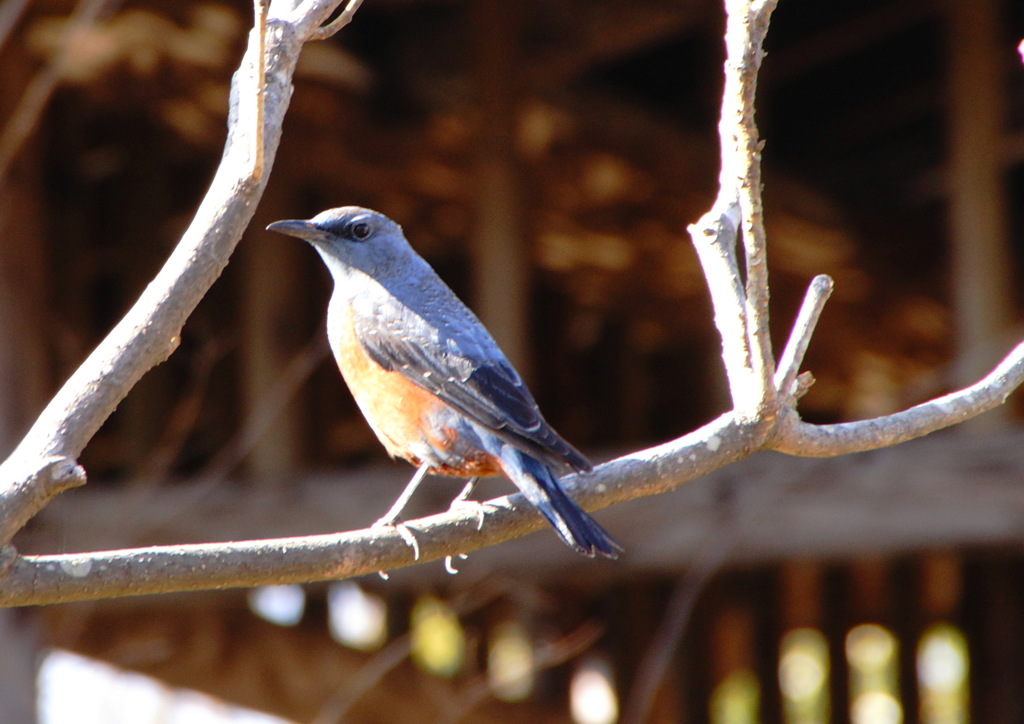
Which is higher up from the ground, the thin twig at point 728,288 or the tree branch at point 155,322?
the tree branch at point 155,322

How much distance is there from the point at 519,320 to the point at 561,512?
295cm

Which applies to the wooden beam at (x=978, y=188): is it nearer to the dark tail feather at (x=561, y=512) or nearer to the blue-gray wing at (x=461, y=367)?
the blue-gray wing at (x=461, y=367)

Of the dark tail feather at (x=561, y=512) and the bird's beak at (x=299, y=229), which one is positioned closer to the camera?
the dark tail feather at (x=561, y=512)

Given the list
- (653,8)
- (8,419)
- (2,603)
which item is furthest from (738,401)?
(653,8)

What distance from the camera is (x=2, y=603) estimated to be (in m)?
1.69

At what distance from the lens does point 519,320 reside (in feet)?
16.6

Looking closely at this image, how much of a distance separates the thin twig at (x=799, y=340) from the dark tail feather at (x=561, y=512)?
0.37m

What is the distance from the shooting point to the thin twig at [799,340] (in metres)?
2.10

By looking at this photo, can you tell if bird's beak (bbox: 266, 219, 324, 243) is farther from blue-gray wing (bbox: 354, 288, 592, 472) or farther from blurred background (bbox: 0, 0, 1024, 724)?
blurred background (bbox: 0, 0, 1024, 724)

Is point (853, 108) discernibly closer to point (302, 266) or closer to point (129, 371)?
point (302, 266)

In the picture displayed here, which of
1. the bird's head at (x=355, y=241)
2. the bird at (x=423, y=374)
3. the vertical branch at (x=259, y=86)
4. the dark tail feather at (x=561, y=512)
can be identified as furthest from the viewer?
the bird's head at (x=355, y=241)

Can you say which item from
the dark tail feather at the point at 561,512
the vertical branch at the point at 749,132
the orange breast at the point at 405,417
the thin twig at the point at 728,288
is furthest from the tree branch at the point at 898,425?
the orange breast at the point at 405,417

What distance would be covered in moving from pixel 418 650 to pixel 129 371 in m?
4.15

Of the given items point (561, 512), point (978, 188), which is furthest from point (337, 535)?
point (978, 188)
